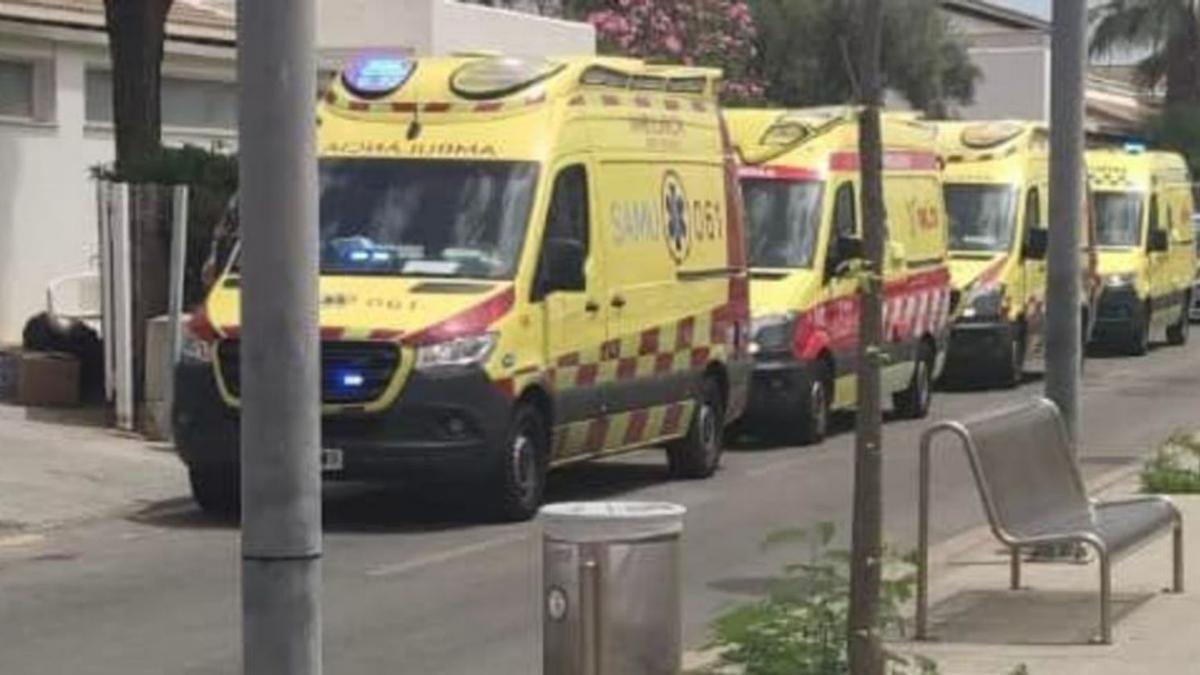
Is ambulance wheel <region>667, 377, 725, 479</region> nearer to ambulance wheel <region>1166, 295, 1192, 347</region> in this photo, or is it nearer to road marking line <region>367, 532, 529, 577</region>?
road marking line <region>367, 532, 529, 577</region>

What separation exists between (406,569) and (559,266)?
2.57 m

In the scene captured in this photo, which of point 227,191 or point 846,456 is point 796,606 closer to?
point 846,456

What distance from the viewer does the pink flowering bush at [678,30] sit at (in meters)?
42.5

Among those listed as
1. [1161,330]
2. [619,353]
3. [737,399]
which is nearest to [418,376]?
[619,353]

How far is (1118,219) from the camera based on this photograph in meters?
31.9

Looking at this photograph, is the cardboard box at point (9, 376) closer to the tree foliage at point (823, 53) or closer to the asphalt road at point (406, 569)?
the asphalt road at point (406, 569)

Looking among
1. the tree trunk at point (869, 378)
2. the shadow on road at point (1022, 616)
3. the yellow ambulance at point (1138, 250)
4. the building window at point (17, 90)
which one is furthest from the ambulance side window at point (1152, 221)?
the tree trunk at point (869, 378)


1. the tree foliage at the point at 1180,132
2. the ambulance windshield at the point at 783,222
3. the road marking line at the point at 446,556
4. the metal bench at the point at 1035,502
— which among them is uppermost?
the tree foliage at the point at 1180,132

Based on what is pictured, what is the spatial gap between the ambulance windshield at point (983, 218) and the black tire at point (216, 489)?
43.3 ft

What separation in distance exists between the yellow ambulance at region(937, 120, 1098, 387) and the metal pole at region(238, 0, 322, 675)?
20.5m

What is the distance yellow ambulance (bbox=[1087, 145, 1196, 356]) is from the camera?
3100cm

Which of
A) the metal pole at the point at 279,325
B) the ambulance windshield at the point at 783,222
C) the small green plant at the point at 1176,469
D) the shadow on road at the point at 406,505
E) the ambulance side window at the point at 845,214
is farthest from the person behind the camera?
the ambulance side window at the point at 845,214

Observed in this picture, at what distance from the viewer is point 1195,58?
68938 millimetres

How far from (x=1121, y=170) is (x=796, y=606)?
84.6 feet
